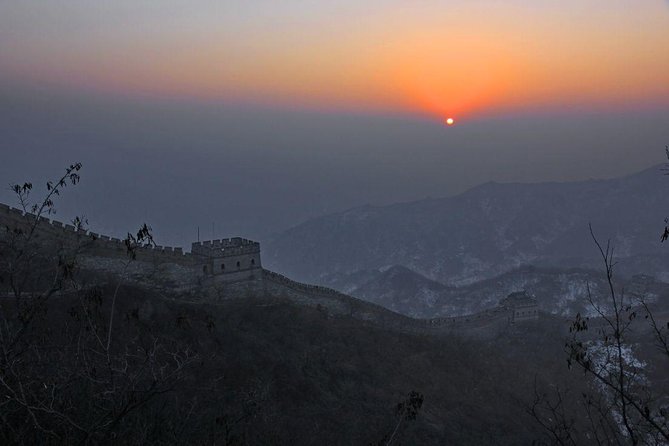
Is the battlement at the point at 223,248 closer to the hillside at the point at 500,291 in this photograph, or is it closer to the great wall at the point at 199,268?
the great wall at the point at 199,268

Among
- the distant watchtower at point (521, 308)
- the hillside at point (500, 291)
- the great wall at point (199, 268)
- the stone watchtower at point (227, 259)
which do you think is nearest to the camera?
the great wall at point (199, 268)

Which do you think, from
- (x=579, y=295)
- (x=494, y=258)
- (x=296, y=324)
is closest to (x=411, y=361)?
(x=296, y=324)

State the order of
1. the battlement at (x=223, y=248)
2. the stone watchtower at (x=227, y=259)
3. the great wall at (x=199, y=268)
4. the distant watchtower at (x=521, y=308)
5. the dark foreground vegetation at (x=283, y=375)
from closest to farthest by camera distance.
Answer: the dark foreground vegetation at (x=283, y=375)
the great wall at (x=199, y=268)
the stone watchtower at (x=227, y=259)
the battlement at (x=223, y=248)
the distant watchtower at (x=521, y=308)

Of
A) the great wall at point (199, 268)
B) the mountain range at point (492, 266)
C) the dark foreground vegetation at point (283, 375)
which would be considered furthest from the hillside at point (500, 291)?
the great wall at point (199, 268)

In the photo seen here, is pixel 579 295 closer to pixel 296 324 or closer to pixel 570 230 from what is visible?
pixel 296 324

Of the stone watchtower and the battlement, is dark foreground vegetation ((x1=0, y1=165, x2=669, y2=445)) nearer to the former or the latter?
the stone watchtower

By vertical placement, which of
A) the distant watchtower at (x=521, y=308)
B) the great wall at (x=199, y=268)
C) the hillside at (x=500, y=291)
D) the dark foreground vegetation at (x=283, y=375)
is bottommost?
the dark foreground vegetation at (x=283, y=375)

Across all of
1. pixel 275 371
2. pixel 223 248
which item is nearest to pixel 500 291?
pixel 223 248

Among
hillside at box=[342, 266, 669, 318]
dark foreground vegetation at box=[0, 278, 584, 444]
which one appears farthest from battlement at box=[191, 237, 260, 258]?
hillside at box=[342, 266, 669, 318]
